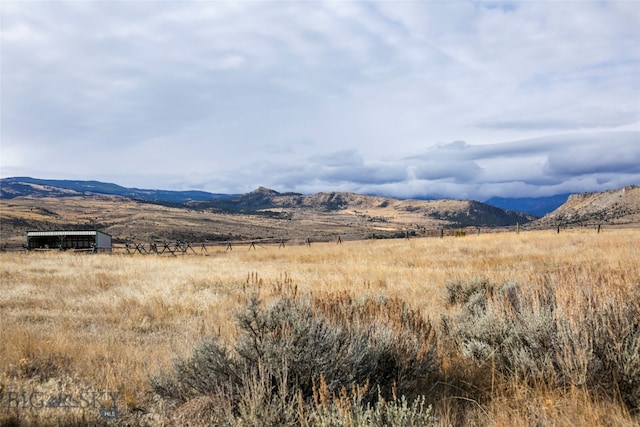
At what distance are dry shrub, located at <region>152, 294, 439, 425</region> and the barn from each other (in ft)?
131

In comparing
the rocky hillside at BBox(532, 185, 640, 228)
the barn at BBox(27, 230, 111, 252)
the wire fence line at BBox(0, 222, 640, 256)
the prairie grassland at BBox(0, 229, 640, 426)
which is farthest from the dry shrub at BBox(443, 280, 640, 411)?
the rocky hillside at BBox(532, 185, 640, 228)

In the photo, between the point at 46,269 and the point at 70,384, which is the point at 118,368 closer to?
the point at 70,384

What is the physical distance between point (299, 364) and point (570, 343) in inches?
104

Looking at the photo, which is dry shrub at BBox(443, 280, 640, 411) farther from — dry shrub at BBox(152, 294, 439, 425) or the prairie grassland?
dry shrub at BBox(152, 294, 439, 425)

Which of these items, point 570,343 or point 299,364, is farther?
point 570,343

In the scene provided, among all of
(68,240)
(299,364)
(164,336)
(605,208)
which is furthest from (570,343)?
(605,208)

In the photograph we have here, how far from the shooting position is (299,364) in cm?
373

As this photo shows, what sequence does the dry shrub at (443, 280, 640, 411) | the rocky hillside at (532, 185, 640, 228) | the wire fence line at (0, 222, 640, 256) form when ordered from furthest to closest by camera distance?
the rocky hillside at (532, 185, 640, 228) < the wire fence line at (0, 222, 640, 256) < the dry shrub at (443, 280, 640, 411)

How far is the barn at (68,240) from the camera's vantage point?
131 ft

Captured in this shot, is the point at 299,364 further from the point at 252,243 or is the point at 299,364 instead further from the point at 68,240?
the point at 68,240

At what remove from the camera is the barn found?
131 ft

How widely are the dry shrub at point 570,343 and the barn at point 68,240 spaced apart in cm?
4102

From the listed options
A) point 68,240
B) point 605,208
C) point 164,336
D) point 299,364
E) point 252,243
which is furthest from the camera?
point 605,208

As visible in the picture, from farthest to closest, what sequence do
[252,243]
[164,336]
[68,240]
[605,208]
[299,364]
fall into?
[605,208]
[252,243]
[68,240]
[164,336]
[299,364]
